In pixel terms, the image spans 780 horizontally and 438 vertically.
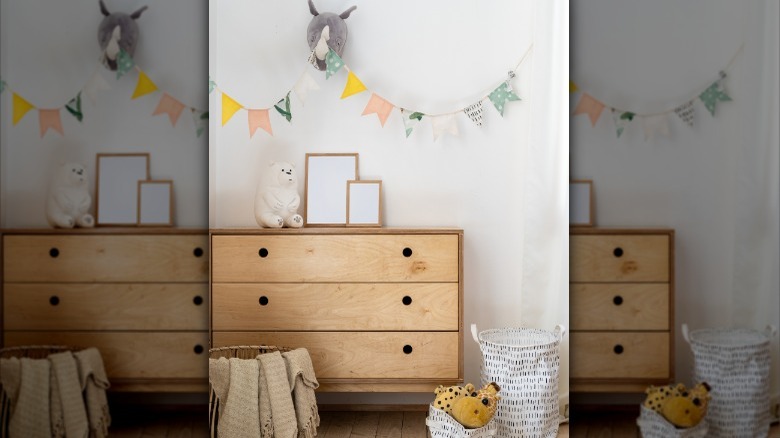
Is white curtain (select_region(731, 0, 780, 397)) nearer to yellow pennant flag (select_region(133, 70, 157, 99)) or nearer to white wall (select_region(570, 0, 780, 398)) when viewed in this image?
white wall (select_region(570, 0, 780, 398))

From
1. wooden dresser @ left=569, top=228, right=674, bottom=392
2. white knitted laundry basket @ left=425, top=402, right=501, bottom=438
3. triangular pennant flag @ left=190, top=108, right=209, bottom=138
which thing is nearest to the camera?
triangular pennant flag @ left=190, top=108, right=209, bottom=138

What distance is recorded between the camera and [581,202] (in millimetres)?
859

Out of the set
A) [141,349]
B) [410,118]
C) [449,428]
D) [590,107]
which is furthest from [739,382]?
[410,118]

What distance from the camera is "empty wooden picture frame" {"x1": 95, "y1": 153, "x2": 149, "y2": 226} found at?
1.99ft

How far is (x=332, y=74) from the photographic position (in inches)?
85.5

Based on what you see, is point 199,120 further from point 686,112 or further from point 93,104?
point 686,112

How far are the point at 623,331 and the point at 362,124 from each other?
1500mm

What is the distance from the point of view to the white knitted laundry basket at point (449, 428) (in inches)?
69.7

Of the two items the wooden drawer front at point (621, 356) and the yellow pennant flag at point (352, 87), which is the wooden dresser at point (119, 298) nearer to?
the wooden drawer front at point (621, 356)

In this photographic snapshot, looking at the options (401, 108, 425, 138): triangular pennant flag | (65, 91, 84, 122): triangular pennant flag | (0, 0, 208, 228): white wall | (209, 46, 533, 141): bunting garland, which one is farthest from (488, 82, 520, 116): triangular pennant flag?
(65, 91, 84, 122): triangular pennant flag

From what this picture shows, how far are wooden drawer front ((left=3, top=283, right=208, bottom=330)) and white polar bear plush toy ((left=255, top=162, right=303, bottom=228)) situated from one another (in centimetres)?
133

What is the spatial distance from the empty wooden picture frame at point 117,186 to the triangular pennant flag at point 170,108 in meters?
0.04

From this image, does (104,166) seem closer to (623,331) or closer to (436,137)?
(623,331)

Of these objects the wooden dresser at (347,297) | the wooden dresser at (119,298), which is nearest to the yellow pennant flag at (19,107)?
the wooden dresser at (119,298)
